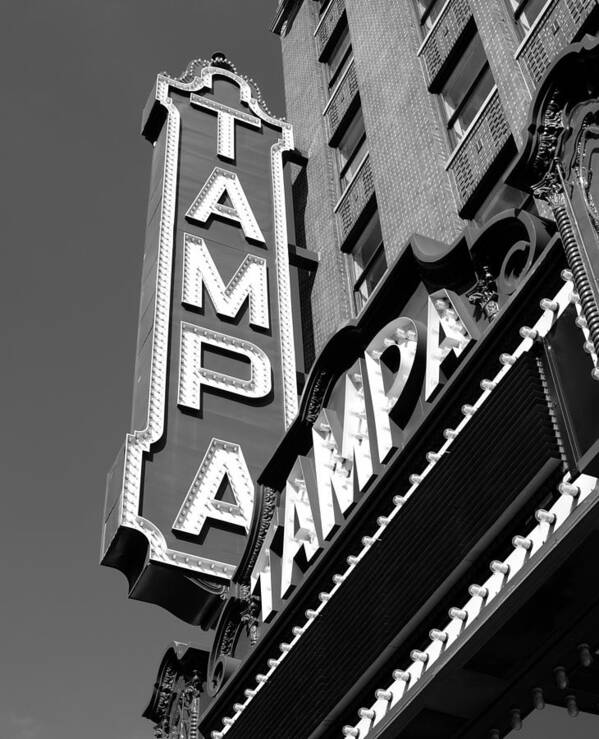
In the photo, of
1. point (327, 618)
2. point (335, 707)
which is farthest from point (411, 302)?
point (335, 707)

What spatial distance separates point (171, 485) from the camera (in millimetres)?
13977

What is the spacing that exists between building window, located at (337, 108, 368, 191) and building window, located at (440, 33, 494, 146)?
3.31 m

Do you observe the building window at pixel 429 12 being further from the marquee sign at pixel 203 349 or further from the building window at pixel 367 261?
the marquee sign at pixel 203 349

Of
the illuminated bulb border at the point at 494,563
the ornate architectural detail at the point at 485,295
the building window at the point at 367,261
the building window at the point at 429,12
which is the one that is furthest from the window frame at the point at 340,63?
the illuminated bulb border at the point at 494,563

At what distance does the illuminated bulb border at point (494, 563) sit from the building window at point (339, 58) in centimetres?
1493

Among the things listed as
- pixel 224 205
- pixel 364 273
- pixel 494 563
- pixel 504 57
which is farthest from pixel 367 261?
pixel 494 563

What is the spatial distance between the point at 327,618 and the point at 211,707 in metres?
2.56

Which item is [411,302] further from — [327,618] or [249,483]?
[249,483]

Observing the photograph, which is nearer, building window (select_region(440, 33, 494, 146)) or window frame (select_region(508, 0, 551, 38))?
window frame (select_region(508, 0, 551, 38))

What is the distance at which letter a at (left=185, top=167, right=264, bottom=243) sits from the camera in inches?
708

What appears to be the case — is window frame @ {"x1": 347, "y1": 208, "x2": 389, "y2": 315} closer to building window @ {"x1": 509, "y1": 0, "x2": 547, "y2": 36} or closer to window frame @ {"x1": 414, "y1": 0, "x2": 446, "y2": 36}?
window frame @ {"x1": 414, "y1": 0, "x2": 446, "y2": 36}

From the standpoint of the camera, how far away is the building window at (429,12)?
58.2ft

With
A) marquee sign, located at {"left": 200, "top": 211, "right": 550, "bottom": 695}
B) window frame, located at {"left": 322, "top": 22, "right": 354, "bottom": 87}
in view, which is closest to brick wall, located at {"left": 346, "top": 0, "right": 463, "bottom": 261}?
window frame, located at {"left": 322, "top": 22, "right": 354, "bottom": 87}

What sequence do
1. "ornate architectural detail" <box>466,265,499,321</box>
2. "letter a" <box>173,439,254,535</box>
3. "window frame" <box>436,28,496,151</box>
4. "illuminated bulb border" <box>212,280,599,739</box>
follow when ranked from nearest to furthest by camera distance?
"illuminated bulb border" <box>212,280,599,739</box>
"ornate architectural detail" <box>466,265,499,321</box>
"letter a" <box>173,439,254,535</box>
"window frame" <box>436,28,496,151</box>
